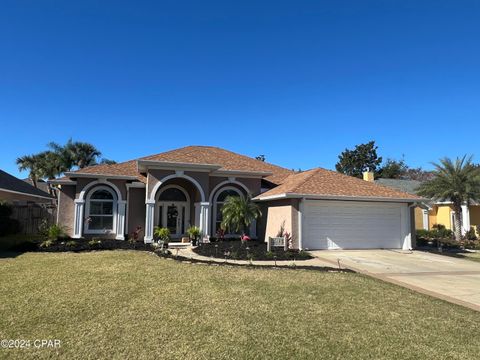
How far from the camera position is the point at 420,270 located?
1250cm

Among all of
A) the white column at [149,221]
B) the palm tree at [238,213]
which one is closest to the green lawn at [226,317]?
the palm tree at [238,213]

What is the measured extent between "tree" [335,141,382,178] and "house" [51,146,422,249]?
124 feet

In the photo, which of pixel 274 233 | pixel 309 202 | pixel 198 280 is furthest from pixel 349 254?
pixel 198 280

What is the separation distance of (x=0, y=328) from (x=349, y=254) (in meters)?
13.6

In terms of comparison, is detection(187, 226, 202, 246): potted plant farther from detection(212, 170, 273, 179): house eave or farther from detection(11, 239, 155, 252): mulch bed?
detection(212, 170, 273, 179): house eave

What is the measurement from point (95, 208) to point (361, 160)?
46597 mm

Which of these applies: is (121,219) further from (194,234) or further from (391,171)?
(391,171)

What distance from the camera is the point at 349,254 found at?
16.0 metres

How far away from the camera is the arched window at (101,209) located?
19.9m

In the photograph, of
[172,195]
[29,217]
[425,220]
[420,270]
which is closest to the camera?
[420,270]

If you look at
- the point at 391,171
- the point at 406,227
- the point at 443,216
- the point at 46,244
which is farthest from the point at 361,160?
the point at 46,244

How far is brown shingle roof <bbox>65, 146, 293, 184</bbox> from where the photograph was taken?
19812mm

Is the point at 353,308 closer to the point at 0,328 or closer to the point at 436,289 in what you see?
the point at 436,289

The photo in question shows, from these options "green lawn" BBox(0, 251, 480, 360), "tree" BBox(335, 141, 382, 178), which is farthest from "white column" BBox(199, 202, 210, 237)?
"tree" BBox(335, 141, 382, 178)
